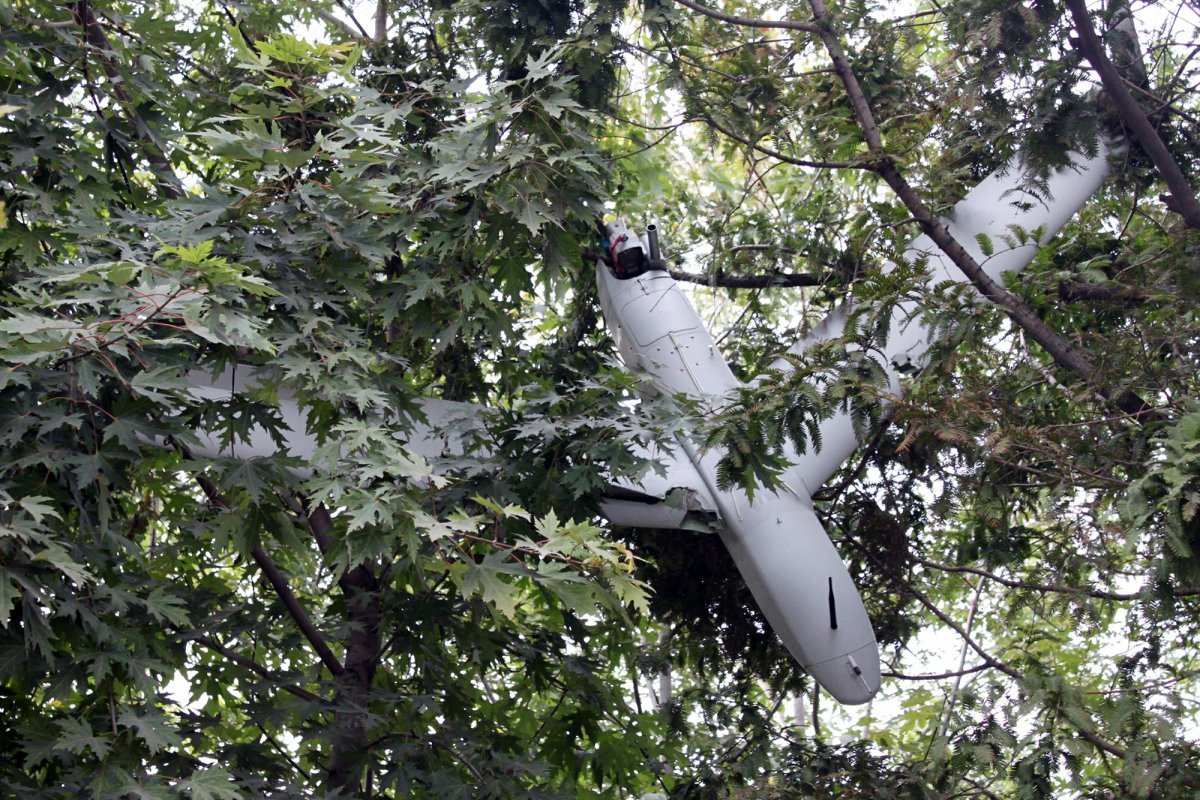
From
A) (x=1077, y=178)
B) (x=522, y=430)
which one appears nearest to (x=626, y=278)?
(x=522, y=430)

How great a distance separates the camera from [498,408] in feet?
15.4

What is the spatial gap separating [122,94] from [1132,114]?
3.70 meters

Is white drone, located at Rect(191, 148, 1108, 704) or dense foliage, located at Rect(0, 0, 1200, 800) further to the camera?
white drone, located at Rect(191, 148, 1108, 704)

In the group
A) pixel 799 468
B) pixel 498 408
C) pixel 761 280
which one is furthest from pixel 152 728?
pixel 761 280

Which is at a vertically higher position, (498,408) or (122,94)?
(122,94)

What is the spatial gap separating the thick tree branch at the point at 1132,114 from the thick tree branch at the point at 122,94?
332cm

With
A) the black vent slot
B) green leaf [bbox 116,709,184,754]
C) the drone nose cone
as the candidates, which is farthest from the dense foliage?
the black vent slot

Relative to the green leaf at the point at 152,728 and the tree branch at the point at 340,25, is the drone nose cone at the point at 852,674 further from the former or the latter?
the tree branch at the point at 340,25

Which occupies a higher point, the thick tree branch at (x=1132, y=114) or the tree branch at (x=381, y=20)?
the tree branch at (x=381, y=20)

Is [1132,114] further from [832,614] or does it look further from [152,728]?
[152,728]

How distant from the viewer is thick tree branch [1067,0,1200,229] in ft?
13.8

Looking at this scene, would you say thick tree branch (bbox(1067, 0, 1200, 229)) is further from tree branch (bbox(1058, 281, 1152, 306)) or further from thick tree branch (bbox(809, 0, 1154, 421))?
thick tree branch (bbox(809, 0, 1154, 421))

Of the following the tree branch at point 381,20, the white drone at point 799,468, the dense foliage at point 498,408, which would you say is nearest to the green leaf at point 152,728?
the dense foliage at point 498,408

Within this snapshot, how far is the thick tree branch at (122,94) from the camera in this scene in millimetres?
4453
